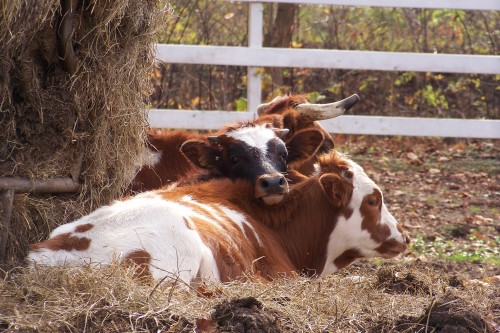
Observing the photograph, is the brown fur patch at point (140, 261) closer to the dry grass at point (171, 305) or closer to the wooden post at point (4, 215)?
the dry grass at point (171, 305)

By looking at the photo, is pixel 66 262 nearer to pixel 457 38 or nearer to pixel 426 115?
pixel 426 115

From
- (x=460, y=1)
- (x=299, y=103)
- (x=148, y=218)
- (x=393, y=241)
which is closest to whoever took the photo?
(x=148, y=218)

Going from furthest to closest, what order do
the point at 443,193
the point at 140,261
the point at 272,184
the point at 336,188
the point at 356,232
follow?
the point at 443,193
the point at 356,232
the point at 336,188
the point at 272,184
the point at 140,261

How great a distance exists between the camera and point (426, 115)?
1456 cm

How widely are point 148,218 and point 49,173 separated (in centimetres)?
96

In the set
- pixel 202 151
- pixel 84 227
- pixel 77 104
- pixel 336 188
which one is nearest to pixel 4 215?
pixel 84 227

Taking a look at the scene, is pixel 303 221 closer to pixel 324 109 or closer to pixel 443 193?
pixel 324 109

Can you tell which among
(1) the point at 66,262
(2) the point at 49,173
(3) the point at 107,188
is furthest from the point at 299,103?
(1) the point at 66,262

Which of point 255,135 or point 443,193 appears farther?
point 443,193

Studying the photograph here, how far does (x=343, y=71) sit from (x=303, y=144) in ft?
23.8

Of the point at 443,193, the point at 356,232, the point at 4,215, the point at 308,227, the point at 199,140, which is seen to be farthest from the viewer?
the point at 443,193

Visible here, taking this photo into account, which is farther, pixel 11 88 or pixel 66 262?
pixel 11 88

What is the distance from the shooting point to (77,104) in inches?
243

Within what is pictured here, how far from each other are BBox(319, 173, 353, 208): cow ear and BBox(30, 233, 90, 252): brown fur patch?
1.97 meters
